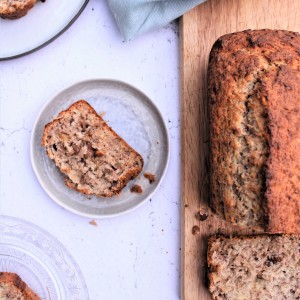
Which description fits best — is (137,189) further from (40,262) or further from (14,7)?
(14,7)

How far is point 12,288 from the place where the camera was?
2820 millimetres

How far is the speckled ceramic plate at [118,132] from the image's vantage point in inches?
116

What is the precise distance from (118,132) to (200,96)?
0.49 m

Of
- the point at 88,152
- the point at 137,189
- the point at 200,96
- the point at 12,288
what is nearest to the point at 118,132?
the point at 88,152

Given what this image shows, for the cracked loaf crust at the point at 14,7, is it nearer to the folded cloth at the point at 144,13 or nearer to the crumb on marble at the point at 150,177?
the folded cloth at the point at 144,13

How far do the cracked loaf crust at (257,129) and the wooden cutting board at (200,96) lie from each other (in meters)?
0.28

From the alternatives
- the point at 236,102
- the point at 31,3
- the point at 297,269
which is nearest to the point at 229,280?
the point at 297,269

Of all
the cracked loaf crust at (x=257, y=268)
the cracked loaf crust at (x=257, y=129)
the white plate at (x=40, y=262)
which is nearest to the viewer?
the cracked loaf crust at (x=257, y=129)

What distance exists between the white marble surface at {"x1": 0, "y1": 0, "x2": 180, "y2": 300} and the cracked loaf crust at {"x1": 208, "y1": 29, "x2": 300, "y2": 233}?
46 cm

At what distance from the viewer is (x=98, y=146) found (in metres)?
2.86

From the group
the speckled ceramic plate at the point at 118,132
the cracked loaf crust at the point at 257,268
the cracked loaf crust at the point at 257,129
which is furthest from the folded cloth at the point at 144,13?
the cracked loaf crust at the point at 257,268

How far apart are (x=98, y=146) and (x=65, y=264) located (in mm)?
671

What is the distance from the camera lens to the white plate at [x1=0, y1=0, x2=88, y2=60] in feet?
9.48

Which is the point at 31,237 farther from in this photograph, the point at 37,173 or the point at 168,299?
the point at 168,299
